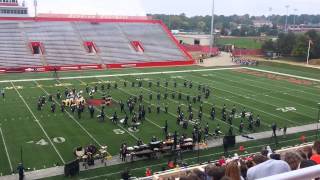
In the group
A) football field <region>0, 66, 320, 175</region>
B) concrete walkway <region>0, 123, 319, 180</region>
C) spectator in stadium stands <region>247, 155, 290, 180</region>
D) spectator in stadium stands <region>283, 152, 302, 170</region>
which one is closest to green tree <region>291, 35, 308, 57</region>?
football field <region>0, 66, 320, 175</region>

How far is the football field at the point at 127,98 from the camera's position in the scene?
60.1ft

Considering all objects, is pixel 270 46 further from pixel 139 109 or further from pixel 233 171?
pixel 233 171

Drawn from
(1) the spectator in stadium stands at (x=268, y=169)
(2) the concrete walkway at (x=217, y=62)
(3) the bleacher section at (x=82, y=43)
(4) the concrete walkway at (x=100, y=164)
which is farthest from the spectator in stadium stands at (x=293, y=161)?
(2) the concrete walkway at (x=217, y=62)

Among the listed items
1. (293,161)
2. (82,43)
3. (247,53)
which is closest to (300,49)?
(247,53)

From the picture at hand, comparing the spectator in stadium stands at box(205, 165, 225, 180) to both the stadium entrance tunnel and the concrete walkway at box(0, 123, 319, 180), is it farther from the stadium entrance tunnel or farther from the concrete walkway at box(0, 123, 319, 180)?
the stadium entrance tunnel

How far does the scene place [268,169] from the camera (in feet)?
14.5

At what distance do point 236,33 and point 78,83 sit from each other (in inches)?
3540

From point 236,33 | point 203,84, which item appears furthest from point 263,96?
point 236,33

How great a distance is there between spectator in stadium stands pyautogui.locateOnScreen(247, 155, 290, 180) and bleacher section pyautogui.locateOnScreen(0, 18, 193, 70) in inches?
1536

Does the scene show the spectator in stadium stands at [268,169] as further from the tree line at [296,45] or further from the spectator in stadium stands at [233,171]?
the tree line at [296,45]

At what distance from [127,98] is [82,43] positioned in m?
22.8

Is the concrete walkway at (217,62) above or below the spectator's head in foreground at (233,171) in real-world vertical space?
below

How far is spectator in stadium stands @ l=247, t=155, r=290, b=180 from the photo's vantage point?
4348 mm

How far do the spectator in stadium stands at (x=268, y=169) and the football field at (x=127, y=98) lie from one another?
1263 cm
